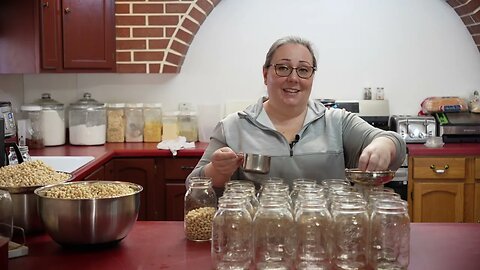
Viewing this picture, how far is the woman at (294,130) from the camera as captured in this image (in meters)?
2.37

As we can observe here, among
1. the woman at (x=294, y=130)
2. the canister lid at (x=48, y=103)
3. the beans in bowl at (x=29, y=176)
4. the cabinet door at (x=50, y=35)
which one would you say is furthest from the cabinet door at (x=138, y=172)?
the beans in bowl at (x=29, y=176)

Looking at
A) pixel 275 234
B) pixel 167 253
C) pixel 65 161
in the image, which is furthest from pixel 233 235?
pixel 65 161

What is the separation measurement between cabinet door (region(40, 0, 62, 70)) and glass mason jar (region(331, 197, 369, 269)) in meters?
3.00

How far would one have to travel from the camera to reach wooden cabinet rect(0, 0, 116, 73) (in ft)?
12.4

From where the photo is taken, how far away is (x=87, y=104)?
4.41m

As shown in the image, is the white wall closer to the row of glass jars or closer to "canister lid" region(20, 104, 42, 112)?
"canister lid" region(20, 104, 42, 112)

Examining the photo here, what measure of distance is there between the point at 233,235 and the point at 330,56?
325 cm

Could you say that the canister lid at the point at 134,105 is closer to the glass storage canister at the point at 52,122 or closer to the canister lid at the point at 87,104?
the canister lid at the point at 87,104

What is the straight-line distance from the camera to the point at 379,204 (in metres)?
1.50

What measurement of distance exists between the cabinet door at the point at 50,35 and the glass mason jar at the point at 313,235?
296 cm

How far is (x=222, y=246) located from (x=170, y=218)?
2563mm

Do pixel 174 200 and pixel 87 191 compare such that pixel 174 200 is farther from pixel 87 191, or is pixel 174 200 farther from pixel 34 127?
pixel 87 191

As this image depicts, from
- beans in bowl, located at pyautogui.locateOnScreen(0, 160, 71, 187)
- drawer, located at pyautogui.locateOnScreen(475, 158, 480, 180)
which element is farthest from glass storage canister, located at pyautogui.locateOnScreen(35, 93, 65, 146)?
drawer, located at pyautogui.locateOnScreen(475, 158, 480, 180)

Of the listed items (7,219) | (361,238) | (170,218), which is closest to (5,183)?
(7,219)
